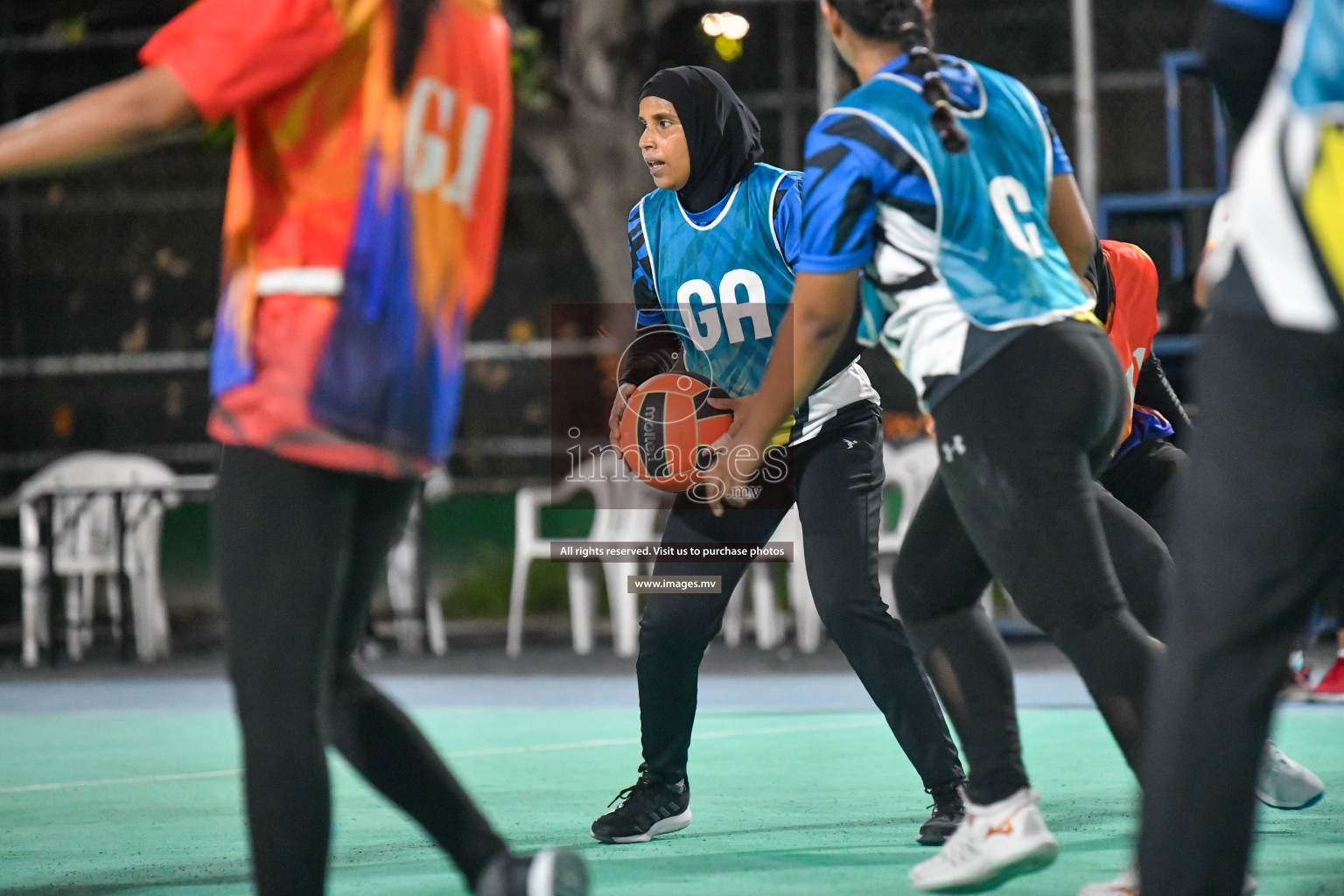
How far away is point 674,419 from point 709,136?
32.7 inches

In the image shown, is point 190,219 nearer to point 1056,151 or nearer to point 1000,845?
point 1056,151

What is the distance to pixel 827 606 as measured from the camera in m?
4.27

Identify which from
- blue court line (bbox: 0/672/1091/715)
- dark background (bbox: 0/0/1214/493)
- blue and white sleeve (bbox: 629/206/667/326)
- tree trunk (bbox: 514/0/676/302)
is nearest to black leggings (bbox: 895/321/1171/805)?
blue and white sleeve (bbox: 629/206/667/326)

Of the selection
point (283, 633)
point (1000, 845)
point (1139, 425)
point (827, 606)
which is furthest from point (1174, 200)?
point (283, 633)

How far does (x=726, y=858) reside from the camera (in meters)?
4.11

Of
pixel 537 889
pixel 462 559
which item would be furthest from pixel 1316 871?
pixel 462 559

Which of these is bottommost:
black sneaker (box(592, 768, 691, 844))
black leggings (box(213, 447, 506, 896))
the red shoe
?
the red shoe

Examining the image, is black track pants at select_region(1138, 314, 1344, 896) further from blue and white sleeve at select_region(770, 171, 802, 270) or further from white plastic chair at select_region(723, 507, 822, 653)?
white plastic chair at select_region(723, 507, 822, 653)

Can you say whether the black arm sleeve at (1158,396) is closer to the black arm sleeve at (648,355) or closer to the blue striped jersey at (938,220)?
the black arm sleeve at (648,355)

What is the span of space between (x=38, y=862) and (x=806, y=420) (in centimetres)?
234

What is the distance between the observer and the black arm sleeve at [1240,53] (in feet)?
6.91

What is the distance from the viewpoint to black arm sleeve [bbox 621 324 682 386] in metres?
4.81

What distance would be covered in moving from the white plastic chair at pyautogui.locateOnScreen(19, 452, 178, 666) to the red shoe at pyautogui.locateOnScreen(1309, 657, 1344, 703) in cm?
704

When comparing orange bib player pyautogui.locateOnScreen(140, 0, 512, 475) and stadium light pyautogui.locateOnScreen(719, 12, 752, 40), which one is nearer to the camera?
orange bib player pyautogui.locateOnScreen(140, 0, 512, 475)
